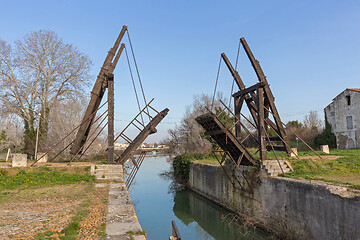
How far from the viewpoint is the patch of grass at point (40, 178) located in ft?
32.7

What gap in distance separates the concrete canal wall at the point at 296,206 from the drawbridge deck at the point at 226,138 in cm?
68

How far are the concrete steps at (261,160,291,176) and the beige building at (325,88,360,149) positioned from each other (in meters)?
20.7

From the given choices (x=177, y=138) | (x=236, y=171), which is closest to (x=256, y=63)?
(x=236, y=171)

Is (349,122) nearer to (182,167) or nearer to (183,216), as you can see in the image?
(182,167)

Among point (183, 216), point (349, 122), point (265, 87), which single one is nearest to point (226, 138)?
point (265, 87)

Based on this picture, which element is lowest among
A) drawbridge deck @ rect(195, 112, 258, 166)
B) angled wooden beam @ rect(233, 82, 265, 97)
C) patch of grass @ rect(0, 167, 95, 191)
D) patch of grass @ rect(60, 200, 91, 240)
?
patch of grass @ rect(60, 200, 91, 240)

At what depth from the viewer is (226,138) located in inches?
468

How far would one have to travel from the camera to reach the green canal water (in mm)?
11906

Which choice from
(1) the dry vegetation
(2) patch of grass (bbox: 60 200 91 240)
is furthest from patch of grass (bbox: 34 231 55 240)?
(2) patch of grass (bbox: 60 200 91 240)

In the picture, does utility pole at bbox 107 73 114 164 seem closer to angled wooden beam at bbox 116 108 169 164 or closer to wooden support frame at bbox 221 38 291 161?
angled wooden beam at bbox 116 108 169 164

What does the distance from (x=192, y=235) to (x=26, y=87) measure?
1913cm

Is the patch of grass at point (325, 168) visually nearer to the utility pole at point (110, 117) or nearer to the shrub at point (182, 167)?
the utility pole at point (110, 117)

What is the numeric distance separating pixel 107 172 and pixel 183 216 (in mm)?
6812

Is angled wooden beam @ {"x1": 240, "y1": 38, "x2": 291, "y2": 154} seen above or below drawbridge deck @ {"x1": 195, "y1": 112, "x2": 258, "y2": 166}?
above
